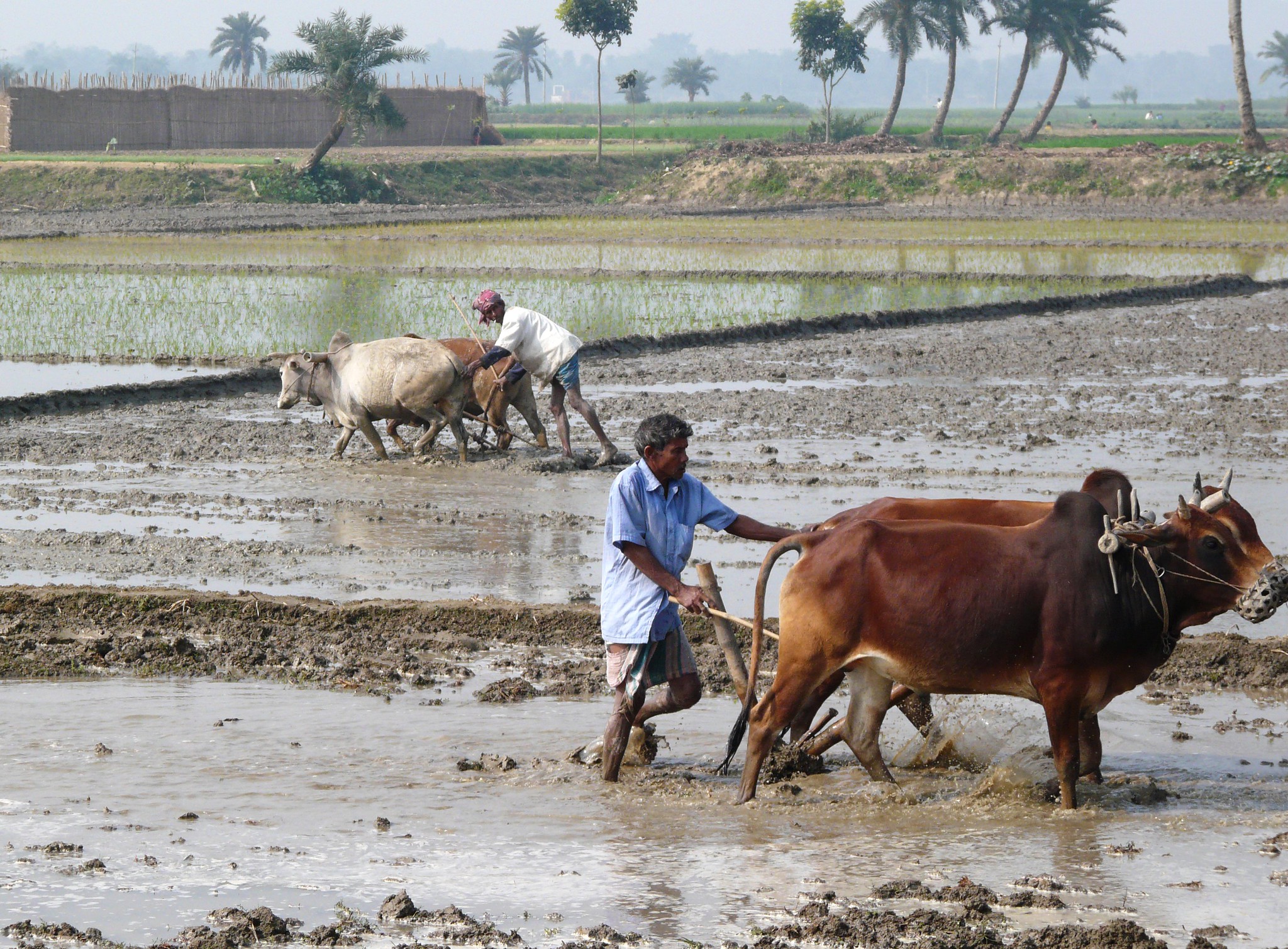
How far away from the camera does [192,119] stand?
2063 inches

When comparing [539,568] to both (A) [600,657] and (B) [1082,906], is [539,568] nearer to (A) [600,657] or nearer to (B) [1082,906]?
(A) [600,657]

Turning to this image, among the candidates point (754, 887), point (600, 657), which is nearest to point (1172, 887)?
point (754, 887)

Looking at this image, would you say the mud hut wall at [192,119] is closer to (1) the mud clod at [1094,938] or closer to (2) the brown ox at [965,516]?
(2) the brown ox at [965,516]

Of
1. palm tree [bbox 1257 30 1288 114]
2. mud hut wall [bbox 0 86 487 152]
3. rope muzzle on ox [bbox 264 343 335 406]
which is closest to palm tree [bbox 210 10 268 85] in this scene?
palm tree [bbox 1257 30 1288 114]

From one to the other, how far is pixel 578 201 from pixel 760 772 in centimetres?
4220

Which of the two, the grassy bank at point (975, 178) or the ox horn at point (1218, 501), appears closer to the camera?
the ox horn at point (1218, 501)

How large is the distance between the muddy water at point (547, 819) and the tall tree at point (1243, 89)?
3865 centimetres

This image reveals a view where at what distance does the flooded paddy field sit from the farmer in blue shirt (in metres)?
0.37

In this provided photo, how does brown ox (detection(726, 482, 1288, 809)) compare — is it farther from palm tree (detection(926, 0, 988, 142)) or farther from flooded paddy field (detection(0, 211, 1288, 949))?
palm tree (detection(926, 0, 988, 142))

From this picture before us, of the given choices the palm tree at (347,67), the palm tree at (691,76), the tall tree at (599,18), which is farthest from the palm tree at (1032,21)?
the palm tree at (691,76)

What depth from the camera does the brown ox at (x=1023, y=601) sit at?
17.2 ft

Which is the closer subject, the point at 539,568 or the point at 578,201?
the point at 539,568

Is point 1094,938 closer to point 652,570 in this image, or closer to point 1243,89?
point 652,570

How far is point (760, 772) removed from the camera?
5.91 meters
